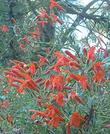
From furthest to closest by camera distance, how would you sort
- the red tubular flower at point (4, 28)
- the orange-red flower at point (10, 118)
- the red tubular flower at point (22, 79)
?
Result: 1. the red tubular flower at point (4, 28)
2. the orange-red flower at point (10, 118)
3. the red tubular flower at point (22, 79)

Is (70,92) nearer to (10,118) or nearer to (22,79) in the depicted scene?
(22,79)

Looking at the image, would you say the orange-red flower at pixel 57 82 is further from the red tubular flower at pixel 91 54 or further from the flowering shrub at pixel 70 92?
the red tubular flower at pixel 91 54

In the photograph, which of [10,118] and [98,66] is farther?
[10,118]

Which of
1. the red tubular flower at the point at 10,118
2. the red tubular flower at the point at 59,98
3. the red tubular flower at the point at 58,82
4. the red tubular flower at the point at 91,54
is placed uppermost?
the red tubular flower at the point at 91,54

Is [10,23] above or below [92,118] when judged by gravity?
above

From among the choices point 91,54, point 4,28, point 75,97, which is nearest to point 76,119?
point 75,97

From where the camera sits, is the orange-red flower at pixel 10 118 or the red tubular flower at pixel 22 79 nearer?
the red tubular flower at pixel 22 79

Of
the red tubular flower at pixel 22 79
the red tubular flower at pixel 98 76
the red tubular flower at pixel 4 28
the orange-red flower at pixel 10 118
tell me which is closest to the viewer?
the red tubular flower at pixel 98 76

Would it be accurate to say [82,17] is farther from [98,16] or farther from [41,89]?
[41,89]

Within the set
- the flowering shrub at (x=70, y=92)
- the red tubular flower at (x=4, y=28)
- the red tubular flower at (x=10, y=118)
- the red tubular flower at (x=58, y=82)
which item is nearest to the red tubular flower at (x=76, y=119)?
the flowering shrub at (x=70, y=92)

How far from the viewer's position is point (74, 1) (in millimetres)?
5191

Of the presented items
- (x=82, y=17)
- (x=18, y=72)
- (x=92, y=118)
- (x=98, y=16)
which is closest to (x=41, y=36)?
(x=82, y=17)

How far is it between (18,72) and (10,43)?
242cm

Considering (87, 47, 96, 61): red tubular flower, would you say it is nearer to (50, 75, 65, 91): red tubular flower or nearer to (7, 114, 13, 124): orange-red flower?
(50, 75, 65, 91): red tubular flower
